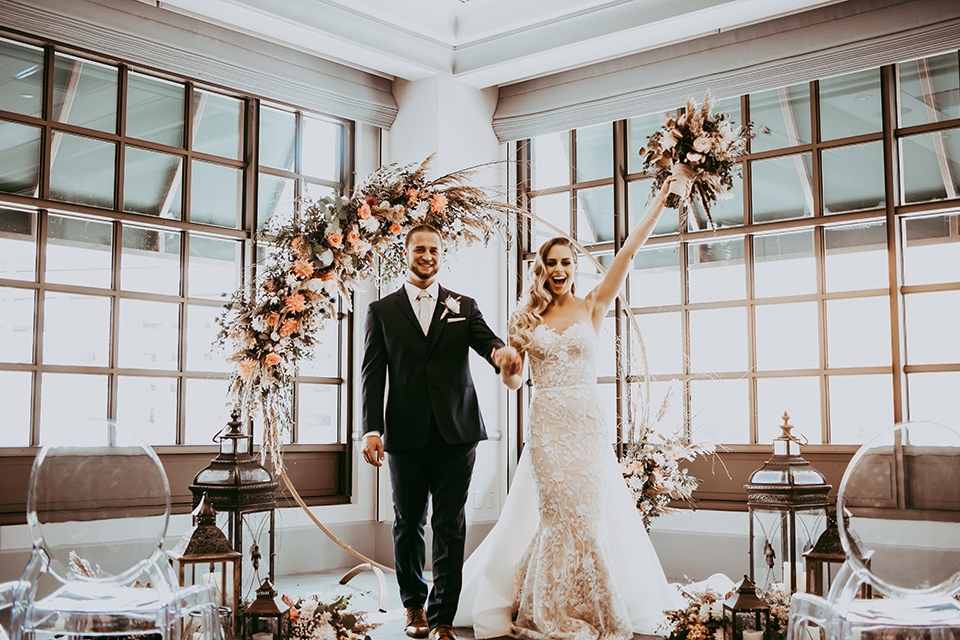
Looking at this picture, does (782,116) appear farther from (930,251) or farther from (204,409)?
(204,409)

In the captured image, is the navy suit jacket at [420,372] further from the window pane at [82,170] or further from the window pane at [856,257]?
the window pane at [856,257]

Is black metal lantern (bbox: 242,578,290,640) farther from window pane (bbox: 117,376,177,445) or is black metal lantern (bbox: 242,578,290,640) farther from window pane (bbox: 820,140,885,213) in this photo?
window pane (bbox: 820,140,885,213)

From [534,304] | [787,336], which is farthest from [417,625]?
[787,336]

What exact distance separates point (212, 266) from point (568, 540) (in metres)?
3.54

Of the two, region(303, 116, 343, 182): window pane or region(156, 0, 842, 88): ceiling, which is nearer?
region(156, 0, 842, 88): ceiling

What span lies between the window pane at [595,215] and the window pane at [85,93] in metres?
3.44

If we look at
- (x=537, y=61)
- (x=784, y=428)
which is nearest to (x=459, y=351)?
(x=784, y=428)

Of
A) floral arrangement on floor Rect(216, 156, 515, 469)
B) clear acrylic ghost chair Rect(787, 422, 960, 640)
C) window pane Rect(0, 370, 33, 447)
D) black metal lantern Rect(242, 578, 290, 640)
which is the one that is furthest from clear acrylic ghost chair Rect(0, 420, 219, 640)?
window pane Rect(0, 370, 33, 447)

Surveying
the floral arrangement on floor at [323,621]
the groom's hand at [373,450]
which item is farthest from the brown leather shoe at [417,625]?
the groom's hand at [373,450]

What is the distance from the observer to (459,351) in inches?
162

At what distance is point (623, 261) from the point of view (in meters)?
4.23

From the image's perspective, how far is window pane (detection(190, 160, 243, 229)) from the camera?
6152 millimetres

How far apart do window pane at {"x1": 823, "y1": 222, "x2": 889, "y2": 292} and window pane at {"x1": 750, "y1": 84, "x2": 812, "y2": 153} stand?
69 cm

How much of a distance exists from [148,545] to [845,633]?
5.70 feet
